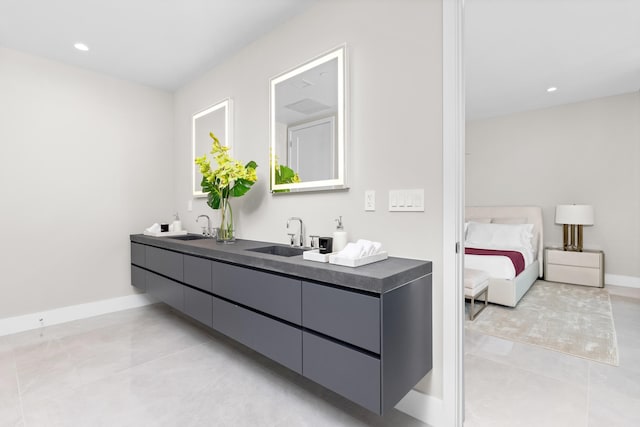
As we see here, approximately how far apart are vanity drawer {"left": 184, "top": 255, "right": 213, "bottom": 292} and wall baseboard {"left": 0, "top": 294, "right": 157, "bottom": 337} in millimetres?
1471

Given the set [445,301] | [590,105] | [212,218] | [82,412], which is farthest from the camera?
[590,105]

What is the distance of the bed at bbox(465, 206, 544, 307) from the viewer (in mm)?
3270

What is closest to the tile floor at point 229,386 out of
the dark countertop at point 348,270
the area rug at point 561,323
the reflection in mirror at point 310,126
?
the area rug at point 561,323

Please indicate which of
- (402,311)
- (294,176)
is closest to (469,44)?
(294,176)

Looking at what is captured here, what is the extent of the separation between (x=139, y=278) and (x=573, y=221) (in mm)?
5632

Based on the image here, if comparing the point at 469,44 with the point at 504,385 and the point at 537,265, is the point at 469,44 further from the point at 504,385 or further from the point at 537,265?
the point at 537,265

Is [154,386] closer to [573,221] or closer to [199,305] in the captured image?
[199,305]

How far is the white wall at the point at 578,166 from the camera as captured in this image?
4.19m

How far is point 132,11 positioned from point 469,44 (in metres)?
2.85

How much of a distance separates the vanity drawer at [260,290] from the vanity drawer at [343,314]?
3.6 inches

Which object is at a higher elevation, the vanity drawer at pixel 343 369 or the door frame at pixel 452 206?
the door frame at pixel 452 206

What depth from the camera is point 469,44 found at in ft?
9.30

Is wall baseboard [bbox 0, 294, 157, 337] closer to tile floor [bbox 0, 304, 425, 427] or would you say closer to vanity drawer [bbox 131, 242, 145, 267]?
tile floor [bbox 0, 304, 425, 427]

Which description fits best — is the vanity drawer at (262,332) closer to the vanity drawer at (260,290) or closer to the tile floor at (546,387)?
the vanity drawer at (260,290)
